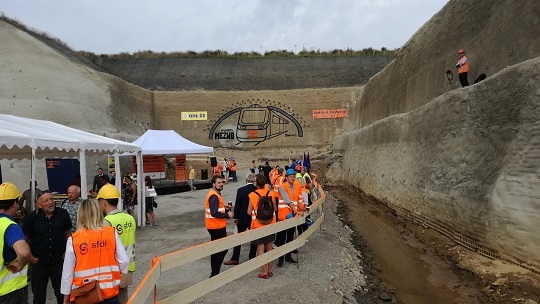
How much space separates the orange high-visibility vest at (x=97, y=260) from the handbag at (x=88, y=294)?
42 mm

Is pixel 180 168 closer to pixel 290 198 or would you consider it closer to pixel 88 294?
pixel 290 198

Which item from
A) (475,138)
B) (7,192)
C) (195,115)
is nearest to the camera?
(7,192)

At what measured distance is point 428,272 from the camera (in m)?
8.61

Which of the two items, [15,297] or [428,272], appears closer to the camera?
[15,297]

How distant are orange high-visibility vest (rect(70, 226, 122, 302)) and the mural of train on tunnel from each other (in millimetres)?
36824

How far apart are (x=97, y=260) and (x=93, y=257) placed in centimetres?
4

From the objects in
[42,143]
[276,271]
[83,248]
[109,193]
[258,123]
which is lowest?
[276,271]

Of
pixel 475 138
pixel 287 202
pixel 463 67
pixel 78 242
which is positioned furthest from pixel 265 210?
pixel 463 67

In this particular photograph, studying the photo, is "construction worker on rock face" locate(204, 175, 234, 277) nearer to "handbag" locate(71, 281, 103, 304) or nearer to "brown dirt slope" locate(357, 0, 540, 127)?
"handbag" locate(71, 281, 103, 304)

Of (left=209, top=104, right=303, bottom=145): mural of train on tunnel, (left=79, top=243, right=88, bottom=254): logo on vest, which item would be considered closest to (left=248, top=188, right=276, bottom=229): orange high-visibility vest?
(left=79, top=243, right=88, bottom=254): logo on vest

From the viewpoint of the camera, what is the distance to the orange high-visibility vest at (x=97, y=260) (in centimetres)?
306

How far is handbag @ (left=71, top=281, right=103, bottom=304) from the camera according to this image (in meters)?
3.02

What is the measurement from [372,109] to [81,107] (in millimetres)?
21436

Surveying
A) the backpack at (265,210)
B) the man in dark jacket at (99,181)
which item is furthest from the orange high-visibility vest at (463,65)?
the man in dark jacket at (99,181)
